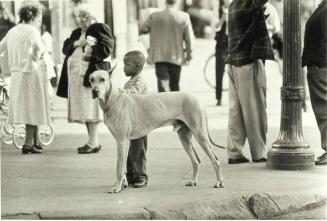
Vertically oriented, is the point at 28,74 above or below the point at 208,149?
above

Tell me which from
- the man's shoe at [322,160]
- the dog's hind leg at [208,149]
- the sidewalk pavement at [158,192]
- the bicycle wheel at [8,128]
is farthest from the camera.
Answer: the bicycle wheel at [8,128]

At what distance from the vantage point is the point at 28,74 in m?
10.1

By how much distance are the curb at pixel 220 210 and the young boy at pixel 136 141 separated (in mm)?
996

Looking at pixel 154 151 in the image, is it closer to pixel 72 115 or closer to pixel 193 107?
pixel 72 115

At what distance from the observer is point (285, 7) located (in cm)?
871

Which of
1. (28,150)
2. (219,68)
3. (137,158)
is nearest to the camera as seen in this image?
(137,158)

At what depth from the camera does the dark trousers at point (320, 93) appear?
9.23 metres

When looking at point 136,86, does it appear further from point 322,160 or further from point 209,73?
point 209,73

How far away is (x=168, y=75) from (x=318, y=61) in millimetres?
4238

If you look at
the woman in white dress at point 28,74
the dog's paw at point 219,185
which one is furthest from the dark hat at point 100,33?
the dog's paw at point 219,185

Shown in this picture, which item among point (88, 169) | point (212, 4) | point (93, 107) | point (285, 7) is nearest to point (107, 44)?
point (93, 107)

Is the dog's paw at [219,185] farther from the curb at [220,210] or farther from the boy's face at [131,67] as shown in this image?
the boy's face at [131,67]

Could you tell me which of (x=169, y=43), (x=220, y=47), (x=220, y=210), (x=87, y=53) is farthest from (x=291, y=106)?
(x=220, y=47)

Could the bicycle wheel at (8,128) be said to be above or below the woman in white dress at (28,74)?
below
